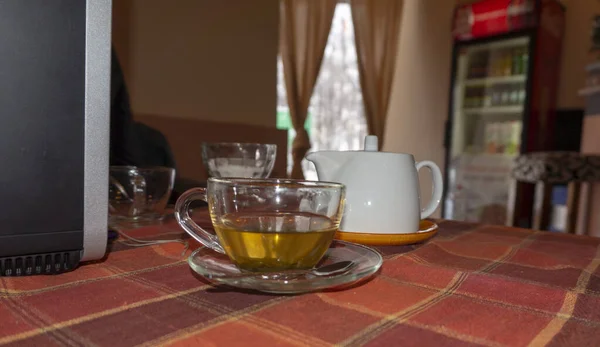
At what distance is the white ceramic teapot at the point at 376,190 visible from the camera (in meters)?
0.55

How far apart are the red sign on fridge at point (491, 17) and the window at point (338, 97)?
856 mm

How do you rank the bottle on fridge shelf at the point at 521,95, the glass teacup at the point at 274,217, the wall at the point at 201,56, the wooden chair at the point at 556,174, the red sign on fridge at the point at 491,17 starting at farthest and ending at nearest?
the bottle on fridge shelf at the point at 521,95 → the red sign on fridge at the point at 491,17 → the wall at the point at 201,56 → the wooden chair at the point at 556,174 → the glass teacup at the point at 274,217

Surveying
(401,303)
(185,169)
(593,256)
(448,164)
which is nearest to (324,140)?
(448,164)

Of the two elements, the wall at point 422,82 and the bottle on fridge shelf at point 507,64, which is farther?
the wall at point 422,82

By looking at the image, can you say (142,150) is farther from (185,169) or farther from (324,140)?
(324,140)

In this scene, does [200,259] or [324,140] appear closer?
[200,259]

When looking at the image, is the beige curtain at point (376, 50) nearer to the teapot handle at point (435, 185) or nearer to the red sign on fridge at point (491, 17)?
the red sign on fridge at point (491, 17)

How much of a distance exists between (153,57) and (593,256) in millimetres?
2012

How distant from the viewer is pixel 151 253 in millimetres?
486

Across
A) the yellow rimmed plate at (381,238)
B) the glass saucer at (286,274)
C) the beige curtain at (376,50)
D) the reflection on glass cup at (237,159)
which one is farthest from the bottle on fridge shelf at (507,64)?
the glass saucer at (286,274)

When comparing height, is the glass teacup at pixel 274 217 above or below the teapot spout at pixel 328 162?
below

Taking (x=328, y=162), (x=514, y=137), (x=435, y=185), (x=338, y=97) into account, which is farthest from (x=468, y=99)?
(x=328, y=162)

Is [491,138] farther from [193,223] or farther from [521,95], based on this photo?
[193,223]

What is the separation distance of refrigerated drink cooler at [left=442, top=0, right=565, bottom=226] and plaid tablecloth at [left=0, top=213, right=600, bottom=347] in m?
2.44
